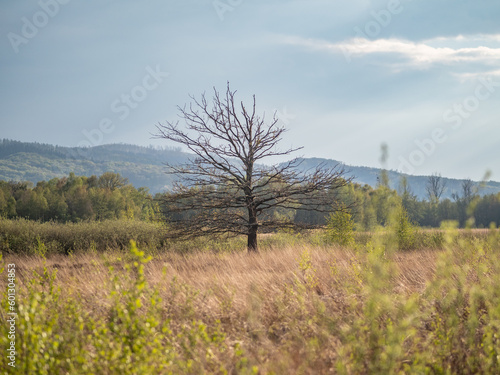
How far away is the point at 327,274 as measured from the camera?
695 centimetres

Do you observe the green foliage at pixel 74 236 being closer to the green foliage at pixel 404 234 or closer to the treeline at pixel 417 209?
the green foliage at pixel 404 234

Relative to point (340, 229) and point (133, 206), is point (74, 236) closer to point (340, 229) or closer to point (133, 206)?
point (340, 229)

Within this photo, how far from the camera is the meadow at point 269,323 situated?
3496mm

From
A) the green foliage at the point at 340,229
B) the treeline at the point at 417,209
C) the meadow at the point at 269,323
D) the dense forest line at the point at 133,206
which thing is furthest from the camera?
the dense forest line at the point at 133,206

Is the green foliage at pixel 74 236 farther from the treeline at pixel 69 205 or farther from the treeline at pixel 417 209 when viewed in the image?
the treeline at pixel 417 209

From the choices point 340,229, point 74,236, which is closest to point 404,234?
point 340,229

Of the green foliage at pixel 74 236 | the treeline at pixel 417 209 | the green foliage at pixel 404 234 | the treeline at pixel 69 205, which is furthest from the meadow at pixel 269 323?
the treeline at pixel 69 205

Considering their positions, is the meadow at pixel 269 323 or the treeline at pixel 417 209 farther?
the treeline at pixel 417 209

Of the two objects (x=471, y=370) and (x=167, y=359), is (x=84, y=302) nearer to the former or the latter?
(x=167, y=359)

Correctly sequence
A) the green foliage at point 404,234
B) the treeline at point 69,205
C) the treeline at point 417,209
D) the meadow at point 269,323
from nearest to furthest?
the meadow at point 269,323 < the green foliage at point 404,234 < the treeline at point 417,209 < the treeline at point 69,205

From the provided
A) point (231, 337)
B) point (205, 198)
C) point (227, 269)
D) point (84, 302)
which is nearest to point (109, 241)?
point (205, 198)

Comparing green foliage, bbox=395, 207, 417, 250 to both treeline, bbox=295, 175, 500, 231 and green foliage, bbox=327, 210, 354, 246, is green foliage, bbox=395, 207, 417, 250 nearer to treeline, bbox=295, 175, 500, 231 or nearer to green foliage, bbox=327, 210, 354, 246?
green foliage, bbox=327, 210, 354, 246

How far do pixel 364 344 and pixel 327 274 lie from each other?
289 centimetres

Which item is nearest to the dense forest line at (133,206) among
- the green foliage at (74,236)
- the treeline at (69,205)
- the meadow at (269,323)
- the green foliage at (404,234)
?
the treeline at (69,205)
